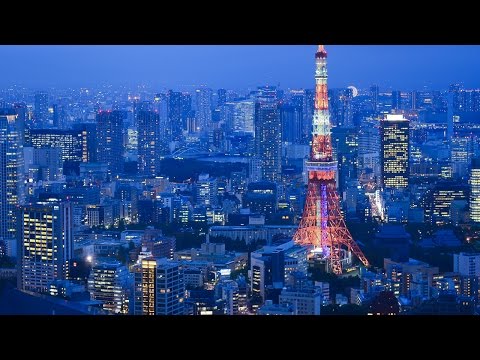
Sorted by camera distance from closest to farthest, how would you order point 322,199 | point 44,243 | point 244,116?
1. point 44,243
2. point 322,199
3. point 244,116

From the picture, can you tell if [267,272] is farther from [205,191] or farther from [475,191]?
[475,191]

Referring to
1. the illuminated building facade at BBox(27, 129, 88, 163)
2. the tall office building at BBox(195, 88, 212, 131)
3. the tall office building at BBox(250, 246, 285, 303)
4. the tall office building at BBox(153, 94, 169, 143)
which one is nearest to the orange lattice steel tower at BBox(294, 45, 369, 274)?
the tall office building at BBox(250, 246, 285, 303)

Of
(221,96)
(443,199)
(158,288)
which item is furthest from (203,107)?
(158,288)

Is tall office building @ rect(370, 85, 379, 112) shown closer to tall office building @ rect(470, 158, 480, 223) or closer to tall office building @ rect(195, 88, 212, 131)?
tall office building @ rect(470, 158, 480, 223)

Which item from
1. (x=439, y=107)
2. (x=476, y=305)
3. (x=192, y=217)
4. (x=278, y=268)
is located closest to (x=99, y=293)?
(x=278, y=268)

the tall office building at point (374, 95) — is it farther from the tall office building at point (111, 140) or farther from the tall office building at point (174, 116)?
the tall office building at point (111, 140)

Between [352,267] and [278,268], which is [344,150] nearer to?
[352,267]
